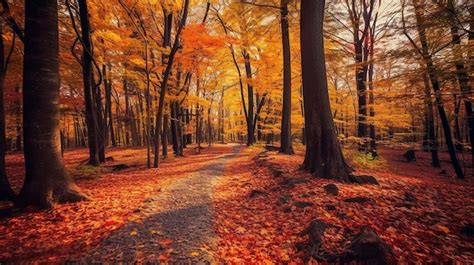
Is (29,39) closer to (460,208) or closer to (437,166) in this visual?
(460,208)

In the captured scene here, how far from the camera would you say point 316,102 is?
23.7 feet

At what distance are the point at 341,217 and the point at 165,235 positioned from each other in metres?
3.26

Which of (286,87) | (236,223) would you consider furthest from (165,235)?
(286,87)

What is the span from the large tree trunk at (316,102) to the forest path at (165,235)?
11.5 ft

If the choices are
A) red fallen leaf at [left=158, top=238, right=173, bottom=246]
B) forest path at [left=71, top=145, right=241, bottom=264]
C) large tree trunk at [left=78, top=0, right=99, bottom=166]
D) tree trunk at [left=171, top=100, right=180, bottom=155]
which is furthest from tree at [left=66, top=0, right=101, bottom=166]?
red fallen leaf at [left=158, top=238, right=173, bottom=246]

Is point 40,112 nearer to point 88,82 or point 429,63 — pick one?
point 88,82

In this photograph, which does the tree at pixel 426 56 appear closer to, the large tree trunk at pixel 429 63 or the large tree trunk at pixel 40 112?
the large tree trunk at pixel 429 63

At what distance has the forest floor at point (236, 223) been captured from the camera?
11.5ft

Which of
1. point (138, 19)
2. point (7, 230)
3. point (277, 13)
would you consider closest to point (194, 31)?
point (138, 19)

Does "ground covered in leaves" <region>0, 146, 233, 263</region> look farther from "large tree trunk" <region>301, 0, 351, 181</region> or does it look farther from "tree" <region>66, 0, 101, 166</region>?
"tree" <region>66, 0, 101, 166</region>

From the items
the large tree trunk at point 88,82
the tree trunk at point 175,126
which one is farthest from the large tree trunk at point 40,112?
the tree trunk at point 175,126

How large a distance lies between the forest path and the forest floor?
0.02 meters

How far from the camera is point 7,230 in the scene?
411 centimetres

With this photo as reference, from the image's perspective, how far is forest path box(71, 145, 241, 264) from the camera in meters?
3.40
